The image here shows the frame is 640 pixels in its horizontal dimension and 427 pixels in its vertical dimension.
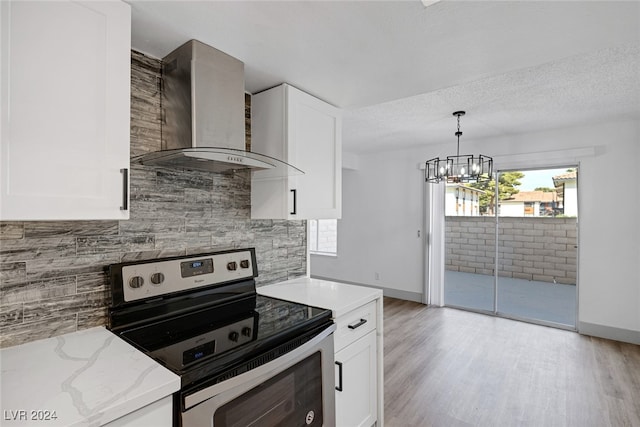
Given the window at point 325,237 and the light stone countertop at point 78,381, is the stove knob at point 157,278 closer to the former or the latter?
the light stone countertop at point 78,381

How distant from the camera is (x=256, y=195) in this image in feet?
6.39

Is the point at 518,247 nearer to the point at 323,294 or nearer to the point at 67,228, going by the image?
the point at 323,294

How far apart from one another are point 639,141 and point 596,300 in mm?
1807

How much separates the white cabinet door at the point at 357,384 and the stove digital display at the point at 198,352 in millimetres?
705

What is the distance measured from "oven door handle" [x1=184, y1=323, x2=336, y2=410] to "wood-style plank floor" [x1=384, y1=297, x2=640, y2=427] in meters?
1.17

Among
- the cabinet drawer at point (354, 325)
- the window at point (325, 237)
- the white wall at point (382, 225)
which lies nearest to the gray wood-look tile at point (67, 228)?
the cabinet drawer at point (354, 325)

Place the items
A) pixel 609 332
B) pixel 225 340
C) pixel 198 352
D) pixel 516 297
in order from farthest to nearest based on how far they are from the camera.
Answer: pixel 516 297 < pixel 609 332 < pixel 225 340 < pixel 198 352

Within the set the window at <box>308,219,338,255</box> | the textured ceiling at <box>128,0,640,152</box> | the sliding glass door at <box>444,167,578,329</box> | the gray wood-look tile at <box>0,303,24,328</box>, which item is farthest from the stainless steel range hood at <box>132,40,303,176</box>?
the window at <box>308,219,338,255</box>

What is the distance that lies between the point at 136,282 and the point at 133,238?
0.69 feet

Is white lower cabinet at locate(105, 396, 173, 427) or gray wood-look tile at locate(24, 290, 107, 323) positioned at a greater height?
gray wood-look tile at locate(24, 290, 107, 323)

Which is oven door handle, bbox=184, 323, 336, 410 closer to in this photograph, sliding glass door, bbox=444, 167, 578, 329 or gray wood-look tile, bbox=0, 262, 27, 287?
gray wood-look tile, bbox=0, 262, 27, 287

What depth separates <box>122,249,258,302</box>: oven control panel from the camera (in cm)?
137

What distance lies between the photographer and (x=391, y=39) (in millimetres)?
1407

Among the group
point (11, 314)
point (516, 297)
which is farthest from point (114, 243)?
point (516, 297)
